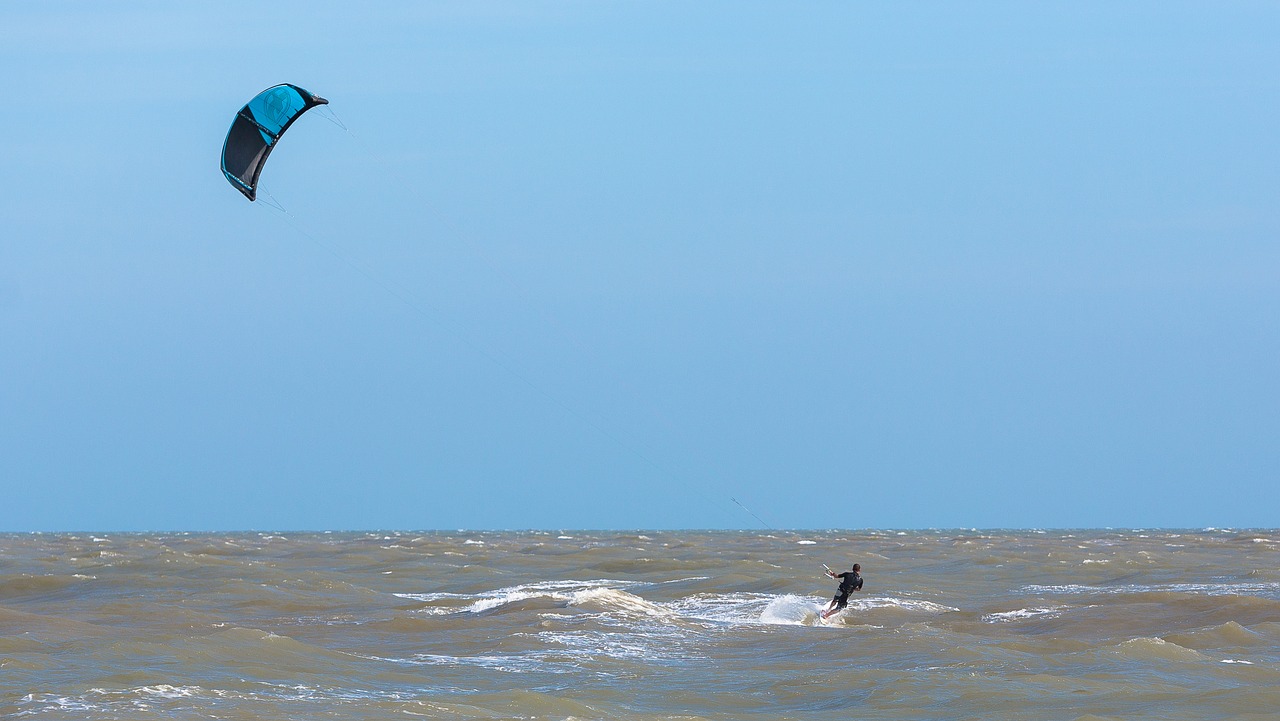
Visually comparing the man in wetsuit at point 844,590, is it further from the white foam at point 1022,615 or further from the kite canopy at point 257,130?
the kite canopy at point 257,130

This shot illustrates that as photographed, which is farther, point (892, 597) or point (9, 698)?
point (892, 597)

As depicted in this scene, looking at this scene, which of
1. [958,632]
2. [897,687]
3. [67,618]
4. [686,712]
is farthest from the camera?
[67,618]

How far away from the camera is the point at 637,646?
1919cm

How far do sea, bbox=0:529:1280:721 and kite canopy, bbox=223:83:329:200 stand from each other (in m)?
6.84

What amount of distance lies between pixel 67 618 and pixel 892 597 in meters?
14.6

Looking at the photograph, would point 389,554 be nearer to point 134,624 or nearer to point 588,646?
point 134,624

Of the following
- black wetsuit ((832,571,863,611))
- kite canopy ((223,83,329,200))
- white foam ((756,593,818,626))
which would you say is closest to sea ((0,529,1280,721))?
white foam ((756,593,818,626))

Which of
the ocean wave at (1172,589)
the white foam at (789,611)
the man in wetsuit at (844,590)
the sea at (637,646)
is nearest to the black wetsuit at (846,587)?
the man in wetsuit at (844,590)

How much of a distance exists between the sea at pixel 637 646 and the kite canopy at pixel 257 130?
684cm

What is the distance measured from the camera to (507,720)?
1303 cm

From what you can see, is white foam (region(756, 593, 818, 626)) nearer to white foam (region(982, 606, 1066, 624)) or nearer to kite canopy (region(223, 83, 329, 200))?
white foam (region(982, 606, 1066, 624))

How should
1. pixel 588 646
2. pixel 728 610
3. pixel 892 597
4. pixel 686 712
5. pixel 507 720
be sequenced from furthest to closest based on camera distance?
pixel 892 597, pixel 728 610, pixel 588 646, pixel 686 712, pixel 507 720

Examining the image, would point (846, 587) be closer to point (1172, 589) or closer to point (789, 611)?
point (789, 611)

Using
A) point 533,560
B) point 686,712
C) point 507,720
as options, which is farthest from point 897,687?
point 533,560
